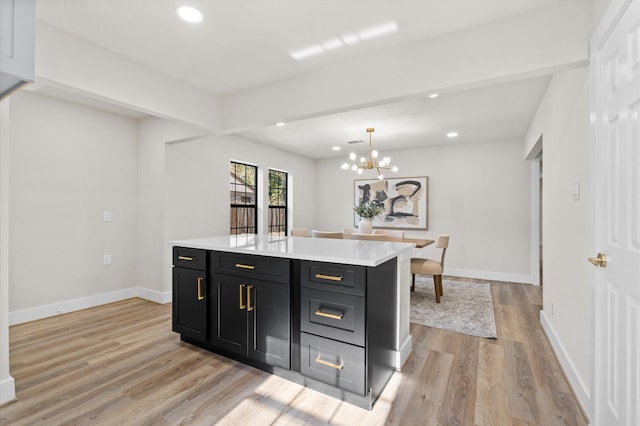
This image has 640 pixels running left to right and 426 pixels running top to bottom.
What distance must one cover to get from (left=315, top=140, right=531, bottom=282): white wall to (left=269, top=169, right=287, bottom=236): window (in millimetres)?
2354

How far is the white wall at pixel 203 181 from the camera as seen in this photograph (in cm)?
404

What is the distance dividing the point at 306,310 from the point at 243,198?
379cm

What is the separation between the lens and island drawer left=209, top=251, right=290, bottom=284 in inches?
81.6

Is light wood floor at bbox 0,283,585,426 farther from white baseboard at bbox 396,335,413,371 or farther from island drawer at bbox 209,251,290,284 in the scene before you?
island drawer at bbox 209,251,290,284

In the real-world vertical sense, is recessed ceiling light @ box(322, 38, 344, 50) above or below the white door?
above

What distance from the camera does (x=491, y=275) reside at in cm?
539

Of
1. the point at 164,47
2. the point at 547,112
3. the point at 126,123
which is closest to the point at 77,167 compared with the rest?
the point at 126,123

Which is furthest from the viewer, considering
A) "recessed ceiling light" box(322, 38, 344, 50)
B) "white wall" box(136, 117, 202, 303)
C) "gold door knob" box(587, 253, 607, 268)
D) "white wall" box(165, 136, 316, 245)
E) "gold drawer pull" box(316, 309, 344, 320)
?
"white wall" box(165, 136, 316, 245)

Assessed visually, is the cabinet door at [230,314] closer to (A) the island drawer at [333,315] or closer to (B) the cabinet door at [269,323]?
(B) the cabinet door at [269,323]

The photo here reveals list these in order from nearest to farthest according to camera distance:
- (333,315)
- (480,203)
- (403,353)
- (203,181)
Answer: (333,315) < (403,353) < (203,181) < (480,203)

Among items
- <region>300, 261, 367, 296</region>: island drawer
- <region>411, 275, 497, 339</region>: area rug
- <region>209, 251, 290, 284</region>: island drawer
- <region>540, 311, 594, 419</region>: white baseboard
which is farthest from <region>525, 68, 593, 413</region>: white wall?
<region>209, 251, 290, 284</region>: island drawer

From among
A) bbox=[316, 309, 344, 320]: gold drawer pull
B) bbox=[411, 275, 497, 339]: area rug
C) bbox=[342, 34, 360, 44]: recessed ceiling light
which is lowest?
bbox=[411, 275, 497, 339]: area rug

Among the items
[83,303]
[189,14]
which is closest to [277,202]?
[83,303]

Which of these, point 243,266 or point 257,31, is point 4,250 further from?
point 257,31
